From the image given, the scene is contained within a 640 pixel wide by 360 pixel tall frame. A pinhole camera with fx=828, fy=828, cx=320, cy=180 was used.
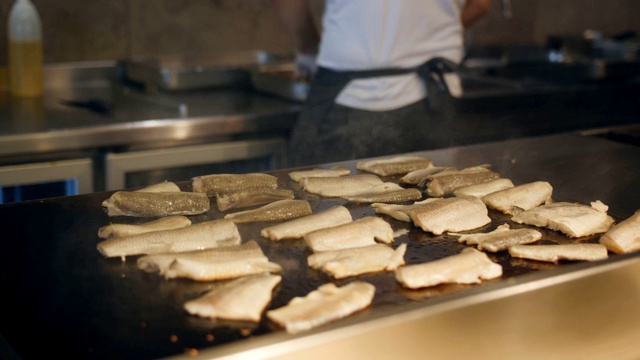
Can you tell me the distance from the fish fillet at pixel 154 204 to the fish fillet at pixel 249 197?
38 mm

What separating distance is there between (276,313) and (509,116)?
100 inches

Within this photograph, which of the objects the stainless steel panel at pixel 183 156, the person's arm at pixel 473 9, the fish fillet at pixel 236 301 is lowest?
the stainless steel panel at pixel 183 156

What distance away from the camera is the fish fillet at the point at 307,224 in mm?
1642

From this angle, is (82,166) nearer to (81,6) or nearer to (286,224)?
(81,6)

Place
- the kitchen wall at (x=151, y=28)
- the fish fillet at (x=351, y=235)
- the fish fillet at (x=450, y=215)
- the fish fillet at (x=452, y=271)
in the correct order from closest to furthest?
the fish fillet at (x=452, y=271) → the fish fillet at (x=351, y=235) → the fish fillet at (x=450, y=215) → the kitchen wall at (x=151, y=28)

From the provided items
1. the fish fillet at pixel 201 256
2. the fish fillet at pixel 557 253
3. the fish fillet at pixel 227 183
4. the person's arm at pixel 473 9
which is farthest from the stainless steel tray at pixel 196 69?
the fish fillet at pixel 557 253

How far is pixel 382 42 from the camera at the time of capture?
2900 mm

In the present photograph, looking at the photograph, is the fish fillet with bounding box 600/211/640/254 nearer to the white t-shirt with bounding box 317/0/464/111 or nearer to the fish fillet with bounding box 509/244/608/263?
the fish fillet with bounding box 509/244/608/263

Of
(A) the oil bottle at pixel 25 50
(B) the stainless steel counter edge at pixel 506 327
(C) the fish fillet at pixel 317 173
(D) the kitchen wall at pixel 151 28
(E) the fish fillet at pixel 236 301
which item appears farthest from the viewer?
(D) the kitchen wall at pixel 151 28

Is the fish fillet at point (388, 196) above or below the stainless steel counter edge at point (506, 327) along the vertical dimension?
above

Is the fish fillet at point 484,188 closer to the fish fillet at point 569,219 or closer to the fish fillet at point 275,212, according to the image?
the fish fillet at point 569,219

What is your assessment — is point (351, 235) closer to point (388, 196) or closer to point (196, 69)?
point (388, 196)

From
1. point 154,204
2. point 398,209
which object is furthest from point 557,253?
point 154,204

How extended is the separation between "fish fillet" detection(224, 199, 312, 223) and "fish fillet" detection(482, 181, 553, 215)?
431 mm
